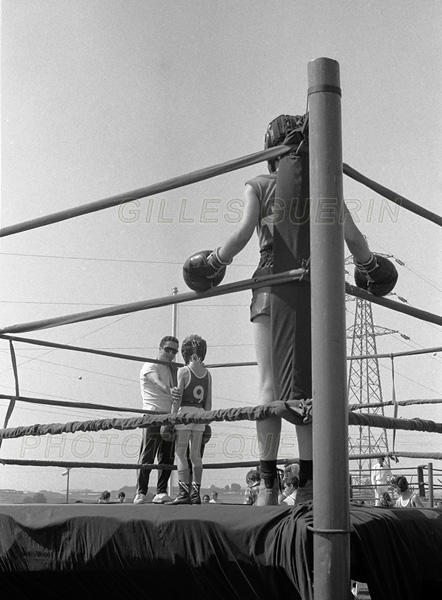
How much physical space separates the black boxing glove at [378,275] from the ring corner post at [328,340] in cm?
63

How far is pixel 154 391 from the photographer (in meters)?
5.43

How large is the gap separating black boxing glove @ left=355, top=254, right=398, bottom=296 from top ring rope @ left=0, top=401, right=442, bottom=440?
501 millimetres

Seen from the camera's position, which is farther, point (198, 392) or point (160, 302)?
point (198, 392)

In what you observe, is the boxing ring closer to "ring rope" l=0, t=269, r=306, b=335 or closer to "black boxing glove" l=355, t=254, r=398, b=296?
"ring rope" l=0, t=269, r=306, b=335

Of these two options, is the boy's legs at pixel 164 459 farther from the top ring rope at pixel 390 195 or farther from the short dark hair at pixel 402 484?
the top ring rope at pixel 390 195

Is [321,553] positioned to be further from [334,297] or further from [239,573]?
[334,297]

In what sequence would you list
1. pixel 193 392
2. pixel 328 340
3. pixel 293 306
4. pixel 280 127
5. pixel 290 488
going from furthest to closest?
pixel 290 488 < pixel 193 392 < pixel 280 127 < pixel 293 306 < pixel 328 340

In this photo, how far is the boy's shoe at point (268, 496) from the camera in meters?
2.52

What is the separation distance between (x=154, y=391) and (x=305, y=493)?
10.4 ft

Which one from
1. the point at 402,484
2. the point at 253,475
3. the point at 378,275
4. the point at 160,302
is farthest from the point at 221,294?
the point at 402,484

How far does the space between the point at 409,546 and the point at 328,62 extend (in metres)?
1.43

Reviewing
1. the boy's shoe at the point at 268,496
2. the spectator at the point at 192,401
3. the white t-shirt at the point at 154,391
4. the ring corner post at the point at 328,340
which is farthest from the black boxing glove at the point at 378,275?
the white t-shirt at the point at 154,391

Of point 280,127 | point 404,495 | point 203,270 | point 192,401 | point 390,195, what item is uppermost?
point 280,127

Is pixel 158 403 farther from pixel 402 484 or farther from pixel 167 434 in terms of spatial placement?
pixel 402 484
